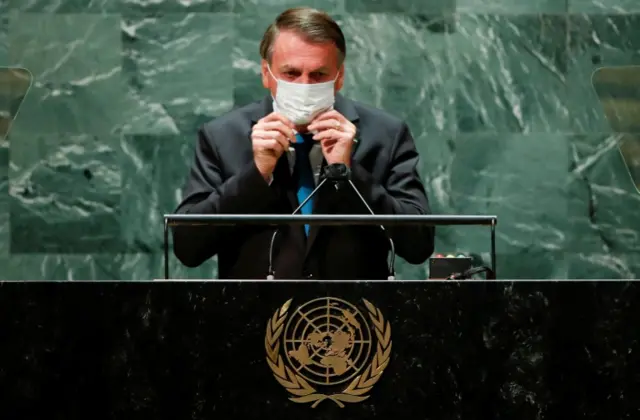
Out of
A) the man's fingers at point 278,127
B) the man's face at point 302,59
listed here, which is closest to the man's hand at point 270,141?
the man's fingers at point 278,127

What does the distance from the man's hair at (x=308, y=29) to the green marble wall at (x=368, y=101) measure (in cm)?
149

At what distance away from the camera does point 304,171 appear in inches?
137

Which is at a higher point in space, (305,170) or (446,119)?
(305,170)

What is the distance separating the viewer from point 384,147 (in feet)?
11.8

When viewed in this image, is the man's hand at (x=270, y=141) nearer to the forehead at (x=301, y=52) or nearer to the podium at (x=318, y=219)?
the forehead at (x=301, y=52)

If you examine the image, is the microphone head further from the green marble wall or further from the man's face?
the green marble wall

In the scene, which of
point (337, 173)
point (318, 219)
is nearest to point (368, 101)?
point (337, 173)

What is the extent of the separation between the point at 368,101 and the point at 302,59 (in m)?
1.57

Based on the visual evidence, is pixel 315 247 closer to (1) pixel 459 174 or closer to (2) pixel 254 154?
(2) pixel 254 154

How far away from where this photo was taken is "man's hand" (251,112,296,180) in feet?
10.8
